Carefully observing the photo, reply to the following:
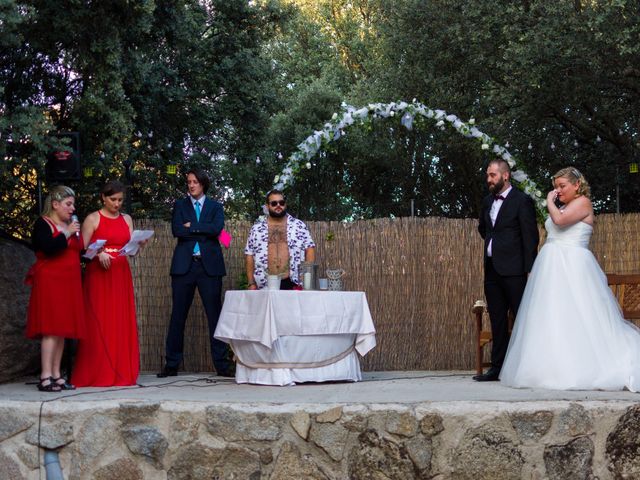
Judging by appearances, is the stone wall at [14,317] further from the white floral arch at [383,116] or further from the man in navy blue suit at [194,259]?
the white floral arch at [383,116]

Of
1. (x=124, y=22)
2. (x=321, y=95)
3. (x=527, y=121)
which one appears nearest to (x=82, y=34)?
(x=124, y=22)

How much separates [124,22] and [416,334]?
13.9ft

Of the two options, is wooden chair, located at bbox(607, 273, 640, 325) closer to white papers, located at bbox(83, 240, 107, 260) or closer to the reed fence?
the reed fence

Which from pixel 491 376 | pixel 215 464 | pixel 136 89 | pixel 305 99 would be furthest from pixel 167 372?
pixel 305 99

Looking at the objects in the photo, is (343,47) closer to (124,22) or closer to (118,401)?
(124,22)

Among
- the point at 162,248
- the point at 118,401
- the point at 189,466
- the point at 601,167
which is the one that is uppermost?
the point at 601,167

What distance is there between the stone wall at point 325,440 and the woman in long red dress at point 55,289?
3.02 feet

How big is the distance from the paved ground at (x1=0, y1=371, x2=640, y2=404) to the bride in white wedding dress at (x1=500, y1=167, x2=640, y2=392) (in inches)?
8.7

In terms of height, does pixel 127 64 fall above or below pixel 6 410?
above

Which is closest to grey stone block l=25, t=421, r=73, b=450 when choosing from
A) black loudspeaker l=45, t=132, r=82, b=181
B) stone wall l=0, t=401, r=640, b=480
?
stone wall l=0, t=401, r=640, b=480

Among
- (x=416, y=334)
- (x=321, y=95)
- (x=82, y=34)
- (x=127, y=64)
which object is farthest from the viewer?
(x=321, y=95)

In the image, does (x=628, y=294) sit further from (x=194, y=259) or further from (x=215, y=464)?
(x=215, y=464)

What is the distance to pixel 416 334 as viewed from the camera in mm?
9492

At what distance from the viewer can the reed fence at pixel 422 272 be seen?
9453 mm
